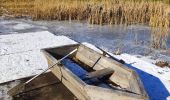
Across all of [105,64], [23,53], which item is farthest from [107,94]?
[23,53]

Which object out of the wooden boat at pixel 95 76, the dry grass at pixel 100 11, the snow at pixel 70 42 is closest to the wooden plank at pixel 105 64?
the wooden boat at pixel 95 76

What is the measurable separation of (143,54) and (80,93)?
12.0 ft

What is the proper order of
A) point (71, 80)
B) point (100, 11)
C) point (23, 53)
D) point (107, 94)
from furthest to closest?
point (100, 11), point (23, 53), point (71, 80), point (107, 94)

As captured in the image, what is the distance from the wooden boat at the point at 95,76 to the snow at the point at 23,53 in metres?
0.84

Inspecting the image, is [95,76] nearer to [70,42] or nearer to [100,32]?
[70,42]

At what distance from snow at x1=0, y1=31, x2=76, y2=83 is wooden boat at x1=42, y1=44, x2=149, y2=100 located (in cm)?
84

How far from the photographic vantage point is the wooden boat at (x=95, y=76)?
3.41 metres

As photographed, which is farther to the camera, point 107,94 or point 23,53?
point 23,53

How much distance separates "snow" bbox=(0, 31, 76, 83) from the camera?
5.48 meters

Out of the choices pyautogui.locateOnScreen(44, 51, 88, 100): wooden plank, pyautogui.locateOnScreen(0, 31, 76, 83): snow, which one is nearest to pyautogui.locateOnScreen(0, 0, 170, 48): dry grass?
pyautogui.locateOnScreen(0, 31, 76, 83): snow

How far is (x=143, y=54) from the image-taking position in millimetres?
7258

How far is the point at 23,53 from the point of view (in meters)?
6.62

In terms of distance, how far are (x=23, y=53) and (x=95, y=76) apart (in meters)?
2.73

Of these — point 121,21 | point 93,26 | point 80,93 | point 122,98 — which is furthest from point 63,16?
point 122,98
